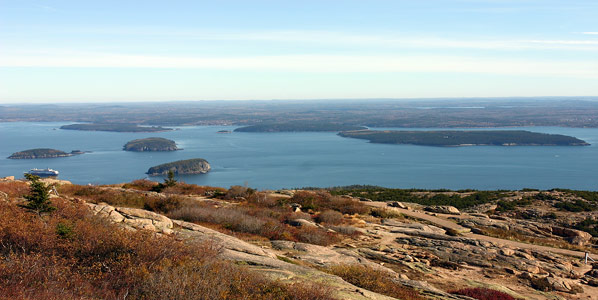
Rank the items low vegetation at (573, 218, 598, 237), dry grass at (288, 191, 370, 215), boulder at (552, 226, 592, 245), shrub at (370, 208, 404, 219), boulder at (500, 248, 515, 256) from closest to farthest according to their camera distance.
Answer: boulder at (500, 248, 515, 256) < boulder at (552, 226, 592, 245) < low vegetation at (573, 218, 598, 237) < shrub at (370, 208, 404, 219) < dry grass at (288, 191, 370, 215)

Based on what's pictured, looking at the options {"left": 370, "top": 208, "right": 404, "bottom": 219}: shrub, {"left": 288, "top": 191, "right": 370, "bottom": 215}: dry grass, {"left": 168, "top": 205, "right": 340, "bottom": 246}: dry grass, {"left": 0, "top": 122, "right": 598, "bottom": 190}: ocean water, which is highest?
{"left": 168, "top": 205, "right": 340, "bottom": 246}: dry grass

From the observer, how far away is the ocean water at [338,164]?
84.2m

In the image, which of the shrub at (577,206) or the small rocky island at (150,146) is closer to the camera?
the shrub at (577,206)

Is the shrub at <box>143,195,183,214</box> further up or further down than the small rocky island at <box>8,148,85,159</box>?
further up

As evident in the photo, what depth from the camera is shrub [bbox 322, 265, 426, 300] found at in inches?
332

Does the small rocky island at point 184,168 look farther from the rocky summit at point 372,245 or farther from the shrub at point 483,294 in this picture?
the shrub at point 483,294

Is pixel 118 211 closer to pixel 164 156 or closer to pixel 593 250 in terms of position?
pixel 593 250

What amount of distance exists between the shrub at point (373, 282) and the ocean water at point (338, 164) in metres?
69.4

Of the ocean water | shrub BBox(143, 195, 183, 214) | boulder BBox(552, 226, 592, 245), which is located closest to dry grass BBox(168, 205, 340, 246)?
shrub BBox(143, 195, 183, 214)

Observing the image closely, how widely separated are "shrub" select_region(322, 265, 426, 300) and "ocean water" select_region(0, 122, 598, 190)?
69.4m

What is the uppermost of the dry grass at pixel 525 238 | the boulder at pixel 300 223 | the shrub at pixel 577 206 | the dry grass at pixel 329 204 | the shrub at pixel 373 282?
the shrub at pixel 373 282

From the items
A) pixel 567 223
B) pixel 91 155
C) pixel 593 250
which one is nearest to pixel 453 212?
pixel 567 223

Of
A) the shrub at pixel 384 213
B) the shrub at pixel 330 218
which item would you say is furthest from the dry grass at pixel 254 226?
the shrub at pixel 384 213

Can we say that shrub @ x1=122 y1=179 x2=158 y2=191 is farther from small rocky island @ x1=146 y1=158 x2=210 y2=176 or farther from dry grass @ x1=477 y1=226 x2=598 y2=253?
small rocky island @ x1=146 y1=158 x2=210 y2=176
